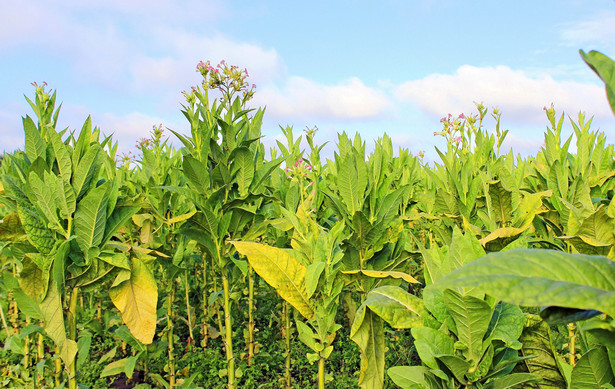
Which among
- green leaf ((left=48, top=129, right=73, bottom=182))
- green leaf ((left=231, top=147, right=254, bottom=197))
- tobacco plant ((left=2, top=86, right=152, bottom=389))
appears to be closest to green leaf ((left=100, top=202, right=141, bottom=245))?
tobacco plant ((left=2, top=86, right=152, bottom=389))

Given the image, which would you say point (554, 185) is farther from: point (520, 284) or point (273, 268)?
point (520, 284)

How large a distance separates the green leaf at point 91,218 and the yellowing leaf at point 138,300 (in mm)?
238

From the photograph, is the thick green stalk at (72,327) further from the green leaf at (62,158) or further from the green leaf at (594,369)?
the green leaf at (594,369)

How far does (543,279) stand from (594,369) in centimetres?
75

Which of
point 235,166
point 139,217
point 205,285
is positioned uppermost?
point 235,166

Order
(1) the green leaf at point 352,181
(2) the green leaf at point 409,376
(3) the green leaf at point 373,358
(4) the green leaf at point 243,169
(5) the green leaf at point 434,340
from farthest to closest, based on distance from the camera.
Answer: (4) the green leaf at point 243,169
(1) the green leaf at point 352,181
(3) the green leaf at point 373,358
(2) the green leaf at point 409,376
(5) the green leaf at point 434,340

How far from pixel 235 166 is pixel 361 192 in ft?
2.86

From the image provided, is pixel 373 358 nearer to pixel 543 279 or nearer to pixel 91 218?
pixel 543 279

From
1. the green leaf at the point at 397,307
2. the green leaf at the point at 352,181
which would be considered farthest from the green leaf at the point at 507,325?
the green leaf at the point at 352,181

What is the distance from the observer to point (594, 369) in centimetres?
118

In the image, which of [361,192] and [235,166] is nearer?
[361,192]

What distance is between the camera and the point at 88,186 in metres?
2.34

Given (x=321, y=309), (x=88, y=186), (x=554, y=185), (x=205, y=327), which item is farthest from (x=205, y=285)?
(x=554, y=185)

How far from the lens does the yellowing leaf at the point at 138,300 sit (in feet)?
7.71
